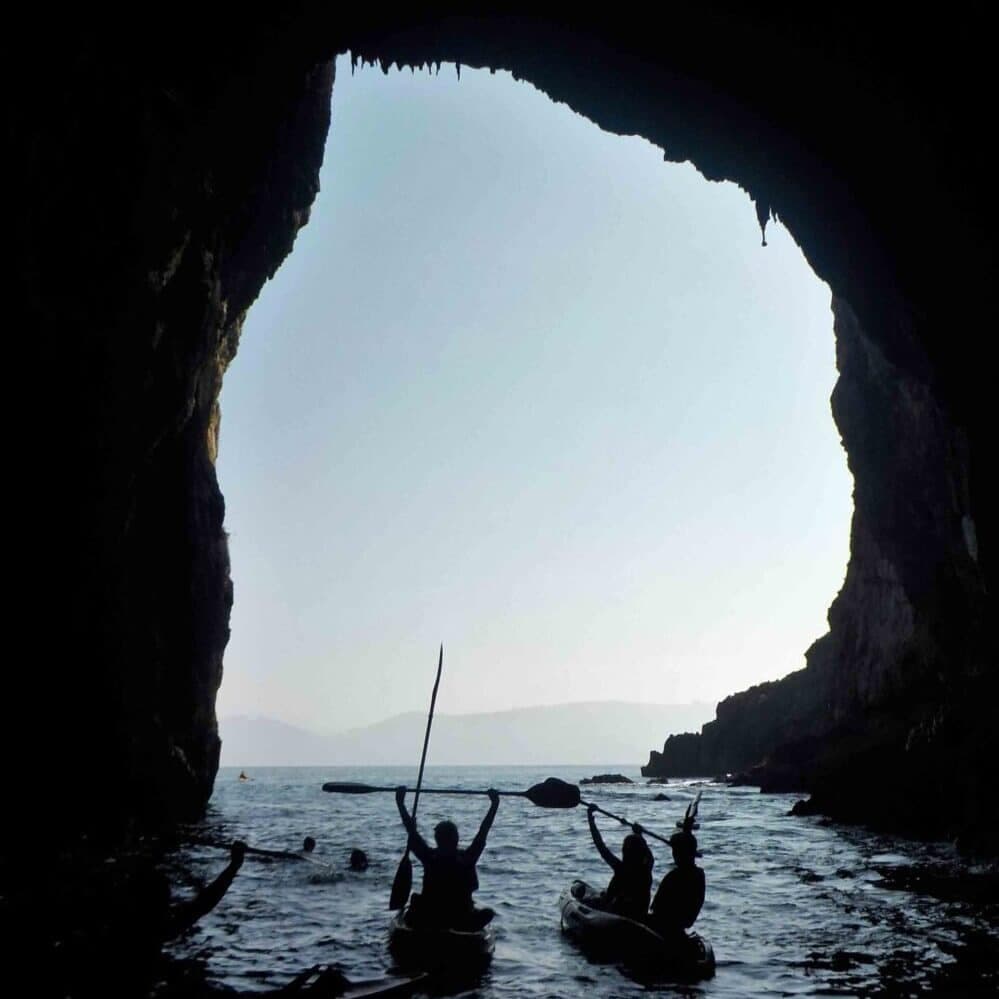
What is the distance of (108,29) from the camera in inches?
537

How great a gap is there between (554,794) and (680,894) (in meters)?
4.01

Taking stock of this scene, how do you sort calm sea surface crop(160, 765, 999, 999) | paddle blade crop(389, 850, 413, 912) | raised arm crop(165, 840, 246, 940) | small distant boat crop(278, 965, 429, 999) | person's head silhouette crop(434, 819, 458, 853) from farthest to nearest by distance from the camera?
paddle blade crop(389, 850, 413, 912) < person's head silhouette crop(434, 819, 458, 853) < calm sea surface crop(160, 765, 999, 999) < raised arm crop(165, 840, 246, 940) < small distant boat crop(278, 965, 429, 999)

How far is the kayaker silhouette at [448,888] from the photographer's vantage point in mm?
11984

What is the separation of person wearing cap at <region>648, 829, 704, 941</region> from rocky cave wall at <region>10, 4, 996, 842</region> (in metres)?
8.99

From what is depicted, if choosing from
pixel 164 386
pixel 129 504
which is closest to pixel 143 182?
pixel 164 386

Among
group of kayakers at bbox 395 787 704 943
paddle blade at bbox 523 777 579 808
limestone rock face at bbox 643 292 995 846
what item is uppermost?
limestone rock face at bbox 643 292 995 846

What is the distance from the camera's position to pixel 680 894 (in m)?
11.7

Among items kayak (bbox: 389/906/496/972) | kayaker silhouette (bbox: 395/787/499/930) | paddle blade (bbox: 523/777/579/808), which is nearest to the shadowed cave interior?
paddle blade (bbox: 523/777/579/808)

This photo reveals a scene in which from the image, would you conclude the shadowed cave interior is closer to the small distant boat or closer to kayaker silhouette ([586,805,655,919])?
kayaker silhouette ([586,805,655,919])

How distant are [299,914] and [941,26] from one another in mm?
17410

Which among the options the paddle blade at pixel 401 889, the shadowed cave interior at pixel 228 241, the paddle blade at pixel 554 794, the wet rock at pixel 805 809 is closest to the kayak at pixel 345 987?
the paddle blade at pixel 401 889

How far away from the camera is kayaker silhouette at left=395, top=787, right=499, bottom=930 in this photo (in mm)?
11984

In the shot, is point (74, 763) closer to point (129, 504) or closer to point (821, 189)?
point (129, 504)

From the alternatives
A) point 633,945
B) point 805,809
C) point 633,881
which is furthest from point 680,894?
point 805,809
